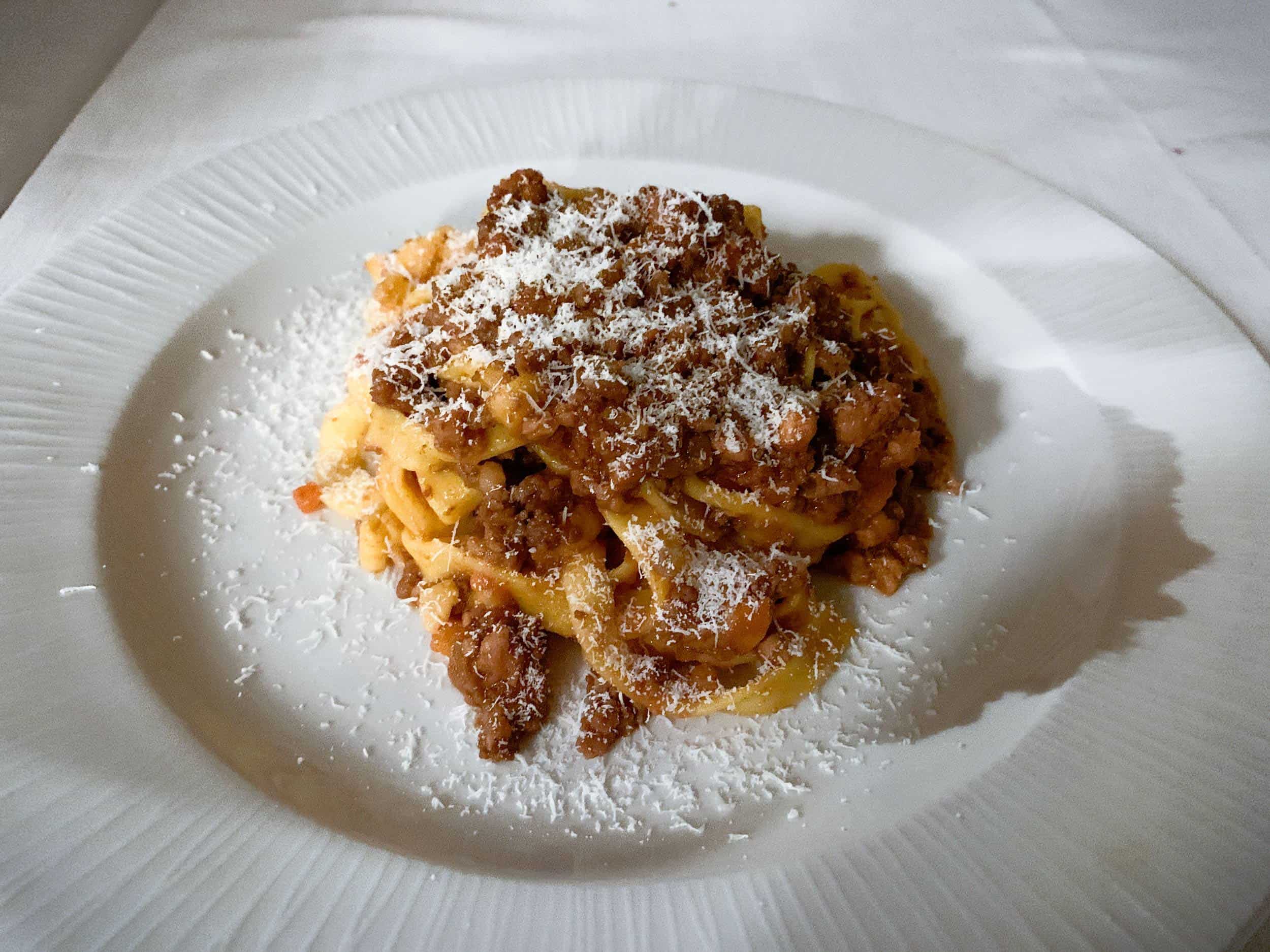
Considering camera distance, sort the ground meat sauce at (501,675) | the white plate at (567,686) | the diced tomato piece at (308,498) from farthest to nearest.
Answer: the diced tomato piece at (308,498), the ground meat sauce at (501,675), the white plate at (567,686)

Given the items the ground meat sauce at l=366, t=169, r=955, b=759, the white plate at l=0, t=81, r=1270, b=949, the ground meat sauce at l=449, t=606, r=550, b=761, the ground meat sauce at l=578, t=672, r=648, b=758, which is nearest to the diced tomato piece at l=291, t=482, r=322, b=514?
the white plate at l=0, t=81, r=1270, b=949

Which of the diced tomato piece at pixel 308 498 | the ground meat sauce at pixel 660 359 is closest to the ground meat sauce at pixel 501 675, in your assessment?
the ground meat sauce at pixel 660 359

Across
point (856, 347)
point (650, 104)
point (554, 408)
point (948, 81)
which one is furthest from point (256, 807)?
point (948, 81)

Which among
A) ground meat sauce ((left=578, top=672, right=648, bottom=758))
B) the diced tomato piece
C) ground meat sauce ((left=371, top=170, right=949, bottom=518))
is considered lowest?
ground meat sauce ((left=578, top=672, right=648, bottom=758))

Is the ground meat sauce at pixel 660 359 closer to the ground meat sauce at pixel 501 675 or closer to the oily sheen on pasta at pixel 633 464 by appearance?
the oily sheen on pasta at pixel 633 464

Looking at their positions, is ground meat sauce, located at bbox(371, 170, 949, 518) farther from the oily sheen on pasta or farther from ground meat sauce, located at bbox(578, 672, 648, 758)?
ground meat sauce, located at bbox(578, 672, 648, 758)

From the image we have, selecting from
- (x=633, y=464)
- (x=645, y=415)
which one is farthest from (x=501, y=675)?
(x=645, y=415)

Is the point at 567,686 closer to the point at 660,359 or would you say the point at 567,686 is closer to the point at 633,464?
the point at 633,464
